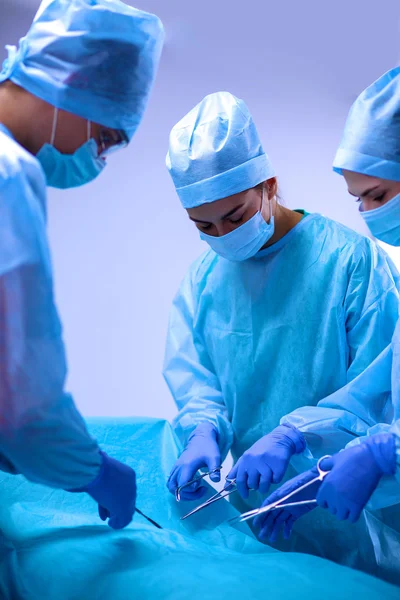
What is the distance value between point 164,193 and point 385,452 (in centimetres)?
203

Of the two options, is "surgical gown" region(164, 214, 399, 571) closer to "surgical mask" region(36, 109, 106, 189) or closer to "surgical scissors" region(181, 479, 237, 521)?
"surgical scissors" region(181, 479, 237, 521)

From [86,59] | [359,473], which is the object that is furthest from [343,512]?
[86,59]

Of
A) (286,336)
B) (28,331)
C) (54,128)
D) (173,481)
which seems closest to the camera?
(28,331)

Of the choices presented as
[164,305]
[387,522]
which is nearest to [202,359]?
[387,522]

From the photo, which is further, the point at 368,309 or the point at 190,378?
the point at 190,378

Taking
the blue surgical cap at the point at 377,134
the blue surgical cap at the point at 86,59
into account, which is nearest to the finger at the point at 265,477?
the blue surgical cap at the point at 377,134

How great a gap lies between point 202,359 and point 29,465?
85cm

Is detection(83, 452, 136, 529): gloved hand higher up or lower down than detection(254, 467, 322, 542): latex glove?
higher up

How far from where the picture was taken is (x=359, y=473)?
4.26 feet

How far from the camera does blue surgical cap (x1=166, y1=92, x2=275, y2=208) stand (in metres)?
1.63

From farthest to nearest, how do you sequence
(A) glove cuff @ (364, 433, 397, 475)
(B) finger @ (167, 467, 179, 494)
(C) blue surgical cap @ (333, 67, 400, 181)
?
(B) finger @ (167, 467, 179, 494), (C) blue surgical cap @ (333, 67, 400, 181), (A) glove cuff @ (364, 433, 397, 475)

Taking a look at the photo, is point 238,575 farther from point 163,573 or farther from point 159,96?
point 159,96

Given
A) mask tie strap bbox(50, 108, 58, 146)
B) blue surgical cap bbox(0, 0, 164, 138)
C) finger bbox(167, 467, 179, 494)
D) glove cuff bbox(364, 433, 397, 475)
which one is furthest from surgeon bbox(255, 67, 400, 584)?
mask tie strap bbox(50, 108, 58, 146)

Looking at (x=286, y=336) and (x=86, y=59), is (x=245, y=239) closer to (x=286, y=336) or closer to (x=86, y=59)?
(x=286, y=336)
